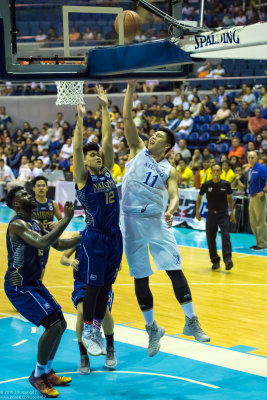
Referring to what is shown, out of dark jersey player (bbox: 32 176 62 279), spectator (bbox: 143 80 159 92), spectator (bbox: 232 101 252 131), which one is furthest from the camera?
spectator (bbox: 143 80 159 92)

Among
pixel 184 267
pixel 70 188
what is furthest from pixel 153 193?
pixel 70 188

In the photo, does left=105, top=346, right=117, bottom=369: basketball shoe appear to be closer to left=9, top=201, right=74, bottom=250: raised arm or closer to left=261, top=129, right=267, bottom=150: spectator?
left=9, top=201, right=74, bottom=250: raised arm

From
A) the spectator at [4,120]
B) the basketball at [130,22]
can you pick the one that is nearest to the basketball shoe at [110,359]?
the basketball at [130,22]

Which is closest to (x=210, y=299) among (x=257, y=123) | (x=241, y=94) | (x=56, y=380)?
(x=56, y=380)

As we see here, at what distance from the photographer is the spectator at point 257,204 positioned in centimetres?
1446

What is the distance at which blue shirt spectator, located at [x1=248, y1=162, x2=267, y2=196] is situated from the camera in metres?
14.3

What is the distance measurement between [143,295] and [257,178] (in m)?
8.05

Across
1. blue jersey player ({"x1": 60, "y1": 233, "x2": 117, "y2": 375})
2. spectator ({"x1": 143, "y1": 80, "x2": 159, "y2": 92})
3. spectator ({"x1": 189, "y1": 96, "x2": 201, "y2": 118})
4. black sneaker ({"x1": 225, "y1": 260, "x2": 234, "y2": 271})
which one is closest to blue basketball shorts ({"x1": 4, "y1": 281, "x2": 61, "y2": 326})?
blue jersey player ({"x1": 60, "y1": 233, "x2": 117, "y2": 375})

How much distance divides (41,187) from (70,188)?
31.9 ft

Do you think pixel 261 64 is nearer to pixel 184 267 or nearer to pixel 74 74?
pixel 184 267

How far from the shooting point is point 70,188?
778 inches

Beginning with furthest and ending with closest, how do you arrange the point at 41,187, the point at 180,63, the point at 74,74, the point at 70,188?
the point at 70,188, the point at 41,187, the point at 74,74, the point at 180,63

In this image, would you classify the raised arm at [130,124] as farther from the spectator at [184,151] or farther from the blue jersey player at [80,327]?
the spectator at [184,151]

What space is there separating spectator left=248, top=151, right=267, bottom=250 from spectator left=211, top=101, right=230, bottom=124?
532cm
